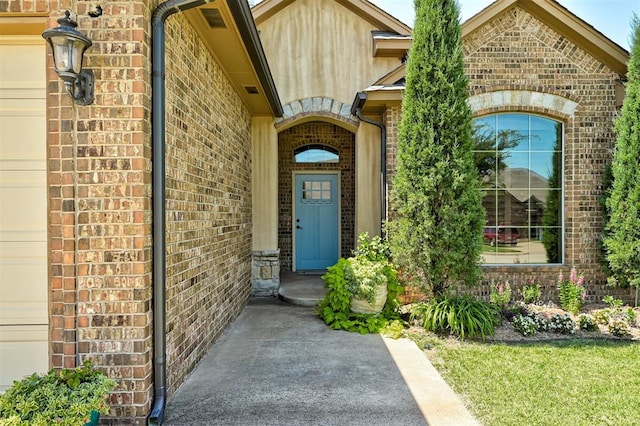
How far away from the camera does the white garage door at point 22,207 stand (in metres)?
2.81

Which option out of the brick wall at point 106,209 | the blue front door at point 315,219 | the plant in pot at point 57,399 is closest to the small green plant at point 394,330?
the brick wall at point 106,209

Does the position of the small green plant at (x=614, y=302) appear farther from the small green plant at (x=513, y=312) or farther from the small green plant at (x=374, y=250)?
the small green plant at (x=374, y=250)

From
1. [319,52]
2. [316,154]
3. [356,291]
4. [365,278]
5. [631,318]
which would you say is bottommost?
[631,318]

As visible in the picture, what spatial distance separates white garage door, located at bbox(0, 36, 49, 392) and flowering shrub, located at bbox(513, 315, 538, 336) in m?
5.13

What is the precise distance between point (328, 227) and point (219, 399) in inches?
239

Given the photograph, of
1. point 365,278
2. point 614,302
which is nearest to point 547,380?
point 365,278

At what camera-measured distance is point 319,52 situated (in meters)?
7.30

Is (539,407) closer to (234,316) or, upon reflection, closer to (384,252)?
(384,252)

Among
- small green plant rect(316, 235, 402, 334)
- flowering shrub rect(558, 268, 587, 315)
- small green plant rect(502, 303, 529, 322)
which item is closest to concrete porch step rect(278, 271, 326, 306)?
small green plant rect(316, 235, 402, 334)

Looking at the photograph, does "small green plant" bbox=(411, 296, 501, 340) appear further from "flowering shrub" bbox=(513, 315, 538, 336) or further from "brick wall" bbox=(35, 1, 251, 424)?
"brick wall" bbox=(35, 1, 251, 424)

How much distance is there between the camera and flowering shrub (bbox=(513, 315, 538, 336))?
16.3ft

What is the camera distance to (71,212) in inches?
105

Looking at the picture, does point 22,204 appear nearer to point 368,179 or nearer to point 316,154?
point 368,179

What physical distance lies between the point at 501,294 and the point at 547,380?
2.55m
